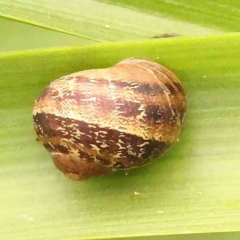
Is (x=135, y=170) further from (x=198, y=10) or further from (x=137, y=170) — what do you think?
(x=198, y=10)

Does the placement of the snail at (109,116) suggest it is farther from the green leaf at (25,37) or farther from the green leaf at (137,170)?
the green leaf at (25,37)

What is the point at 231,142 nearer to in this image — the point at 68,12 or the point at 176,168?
the point at 176,168

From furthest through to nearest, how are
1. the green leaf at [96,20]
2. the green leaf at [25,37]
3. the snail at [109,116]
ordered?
the green leaf at [25,37] < the green leaf at [96,20] < the snail at [109,116]

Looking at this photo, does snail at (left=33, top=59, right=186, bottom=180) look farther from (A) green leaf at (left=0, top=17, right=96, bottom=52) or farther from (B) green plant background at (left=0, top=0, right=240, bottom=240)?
(A) green leaf at (left=0, top=17, right=96, bottom=52)

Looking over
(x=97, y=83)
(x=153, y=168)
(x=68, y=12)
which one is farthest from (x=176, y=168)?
(x=68, y=12)

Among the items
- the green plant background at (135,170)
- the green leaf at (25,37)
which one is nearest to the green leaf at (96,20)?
the green plant background at (135,170)

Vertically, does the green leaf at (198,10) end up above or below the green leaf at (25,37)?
above

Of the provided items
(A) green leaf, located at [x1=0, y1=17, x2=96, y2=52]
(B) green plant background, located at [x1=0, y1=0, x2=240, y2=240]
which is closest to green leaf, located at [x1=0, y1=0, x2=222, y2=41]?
(B) green plant background, located at [x1=0, y1=0, x2=240, y2=240]

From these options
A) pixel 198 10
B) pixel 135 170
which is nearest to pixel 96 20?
pixel 198 10
